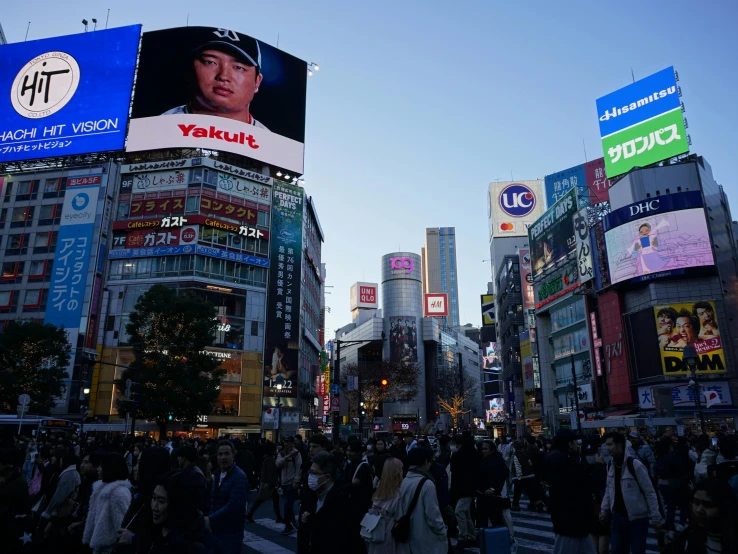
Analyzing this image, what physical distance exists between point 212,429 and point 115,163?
2734 centimetres

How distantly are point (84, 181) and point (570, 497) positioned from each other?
2201 inches

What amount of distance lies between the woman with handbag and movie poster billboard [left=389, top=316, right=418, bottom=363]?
401ft

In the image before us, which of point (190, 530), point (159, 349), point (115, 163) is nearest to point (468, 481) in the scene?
point (190, 530)

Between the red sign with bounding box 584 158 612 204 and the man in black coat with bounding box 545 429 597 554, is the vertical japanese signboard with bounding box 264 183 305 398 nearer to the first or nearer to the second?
the red sign with bounding box 584 158 612 204

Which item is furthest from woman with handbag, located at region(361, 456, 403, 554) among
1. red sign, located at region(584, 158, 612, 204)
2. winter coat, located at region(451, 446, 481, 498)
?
red sign, located at region(584, 158, 612, 204)

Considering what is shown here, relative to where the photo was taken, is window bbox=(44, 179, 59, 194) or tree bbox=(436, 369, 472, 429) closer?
window bbox=(44, 179, 59, 194)

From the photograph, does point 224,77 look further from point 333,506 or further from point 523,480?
point 333,506

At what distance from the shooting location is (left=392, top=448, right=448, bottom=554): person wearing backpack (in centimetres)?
535

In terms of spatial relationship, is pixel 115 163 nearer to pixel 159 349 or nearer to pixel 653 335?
pixel 159 349

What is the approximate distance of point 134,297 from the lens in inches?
1993

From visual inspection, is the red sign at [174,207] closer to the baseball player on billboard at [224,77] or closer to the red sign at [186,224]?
the red sign at [186,224]

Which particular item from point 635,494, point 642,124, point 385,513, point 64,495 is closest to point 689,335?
point 642,124

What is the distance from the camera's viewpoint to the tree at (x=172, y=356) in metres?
33.8

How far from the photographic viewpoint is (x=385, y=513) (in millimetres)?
5305
